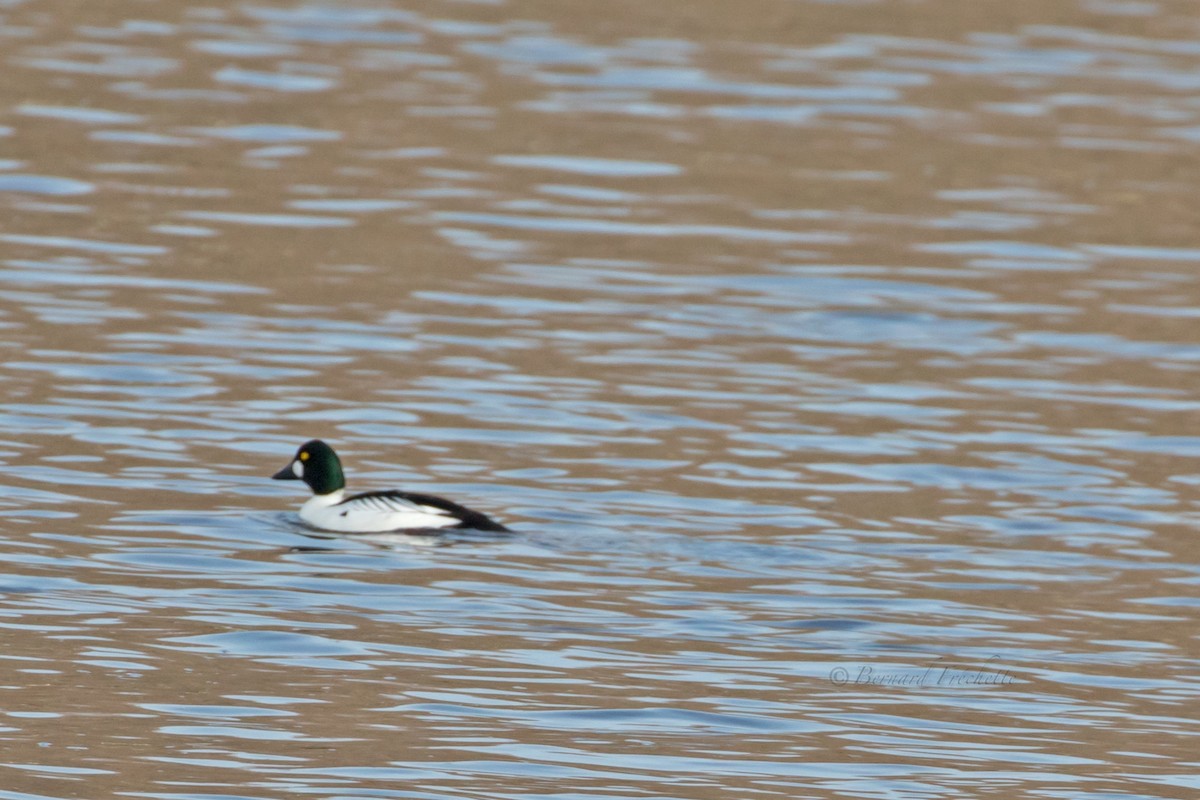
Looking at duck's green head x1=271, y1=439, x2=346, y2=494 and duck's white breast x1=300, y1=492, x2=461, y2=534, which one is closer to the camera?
duck's white breast x1=300, y1=492, x2=461, y2=534

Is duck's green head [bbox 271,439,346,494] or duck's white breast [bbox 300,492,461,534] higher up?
duck's green head [bbox 271,439,346,494]

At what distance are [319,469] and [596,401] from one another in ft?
9.63

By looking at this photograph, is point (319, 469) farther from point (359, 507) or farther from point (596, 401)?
point (596, 401)

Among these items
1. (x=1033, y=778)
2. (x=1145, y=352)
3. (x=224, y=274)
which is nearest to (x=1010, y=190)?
(x=1145, y=352)

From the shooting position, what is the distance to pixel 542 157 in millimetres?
23062

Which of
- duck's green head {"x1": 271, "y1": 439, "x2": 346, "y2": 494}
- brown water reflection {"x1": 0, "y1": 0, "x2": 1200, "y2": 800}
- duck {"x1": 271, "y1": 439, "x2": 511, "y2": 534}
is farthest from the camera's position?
duck's green head {"x1": 271, "y1": 439, "x2": 346, "y2": 494}

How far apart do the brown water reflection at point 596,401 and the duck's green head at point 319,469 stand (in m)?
0.29

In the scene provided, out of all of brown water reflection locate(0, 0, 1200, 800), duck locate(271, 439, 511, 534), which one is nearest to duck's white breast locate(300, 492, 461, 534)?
duck locate(271, 439, 511, 534)

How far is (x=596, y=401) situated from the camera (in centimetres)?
1533

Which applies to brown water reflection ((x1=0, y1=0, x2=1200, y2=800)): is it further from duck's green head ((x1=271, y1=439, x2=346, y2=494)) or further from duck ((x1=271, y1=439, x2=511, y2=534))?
duck's green head ((x1=271, y1=439, x2=346, y2=494))

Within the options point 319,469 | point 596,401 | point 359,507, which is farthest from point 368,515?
point 596,401

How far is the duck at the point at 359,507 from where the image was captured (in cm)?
1220

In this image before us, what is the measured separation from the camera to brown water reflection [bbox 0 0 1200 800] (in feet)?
30.2

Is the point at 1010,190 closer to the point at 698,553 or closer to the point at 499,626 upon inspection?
the point at 698,553
